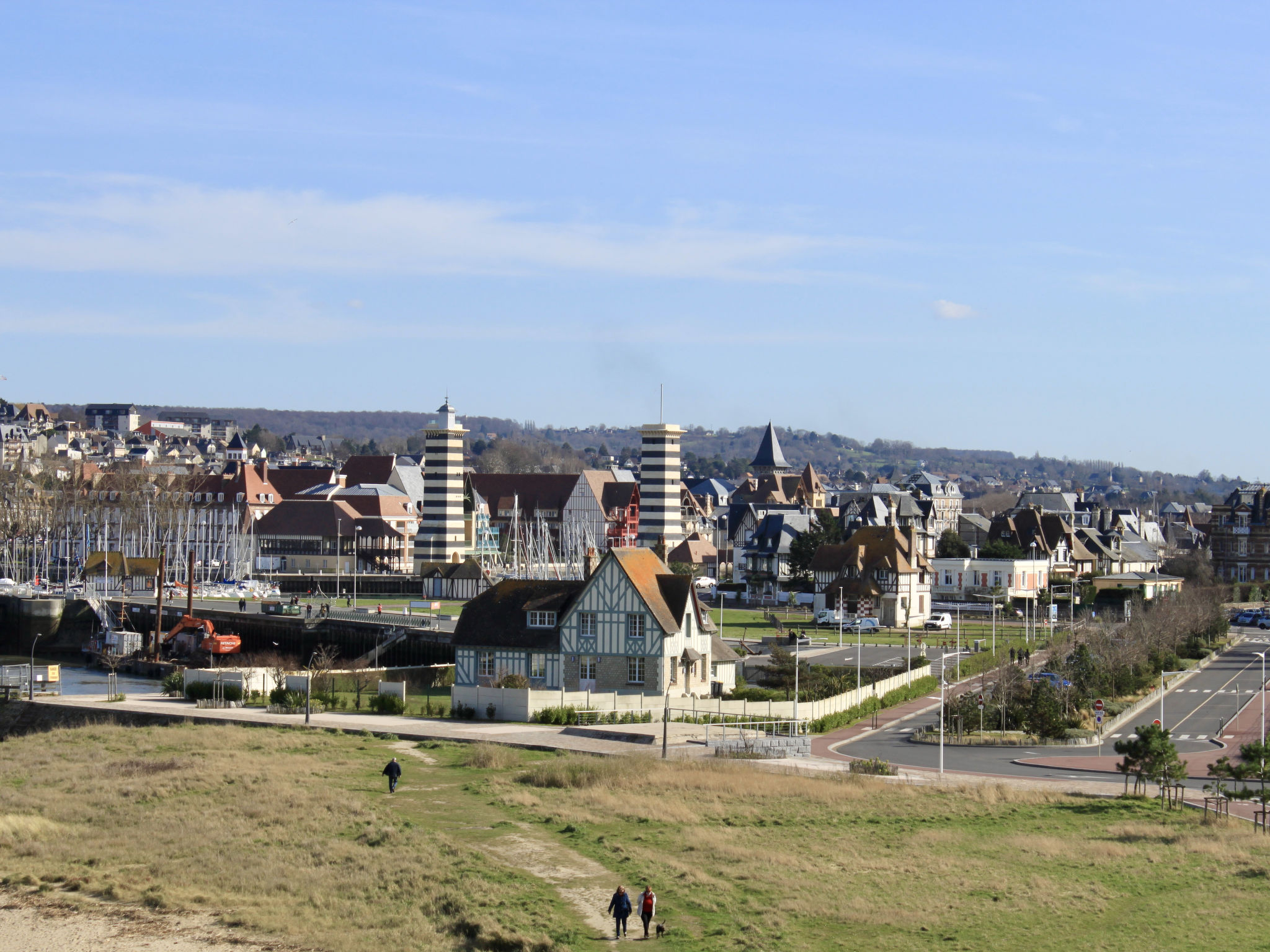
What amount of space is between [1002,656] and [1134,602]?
31.7 metres

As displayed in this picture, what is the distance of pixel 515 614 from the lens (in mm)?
56594

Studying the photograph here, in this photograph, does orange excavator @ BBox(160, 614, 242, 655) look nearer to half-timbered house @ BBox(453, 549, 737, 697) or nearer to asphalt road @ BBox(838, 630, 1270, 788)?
half-timbered house @ BBox(453, 549, 737, 697)

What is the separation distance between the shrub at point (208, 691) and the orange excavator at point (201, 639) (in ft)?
81.0

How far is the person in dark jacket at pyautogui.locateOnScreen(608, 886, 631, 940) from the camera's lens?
26.1 m

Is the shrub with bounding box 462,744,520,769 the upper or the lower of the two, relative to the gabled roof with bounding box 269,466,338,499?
lower

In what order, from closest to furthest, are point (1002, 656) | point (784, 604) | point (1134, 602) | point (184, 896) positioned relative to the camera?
point (184, 896) < point (1002, 656) < point (1134, 602) < point (784, 604)

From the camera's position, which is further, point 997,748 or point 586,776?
point 997,748

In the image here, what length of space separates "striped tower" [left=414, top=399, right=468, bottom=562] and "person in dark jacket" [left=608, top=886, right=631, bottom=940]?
302ft

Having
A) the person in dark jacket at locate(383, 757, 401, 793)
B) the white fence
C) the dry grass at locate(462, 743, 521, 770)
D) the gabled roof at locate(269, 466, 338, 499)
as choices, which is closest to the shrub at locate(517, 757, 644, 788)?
the dry grass at locate(462, 743, 521, 770)

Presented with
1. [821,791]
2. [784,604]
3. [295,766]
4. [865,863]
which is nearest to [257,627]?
[784,604]

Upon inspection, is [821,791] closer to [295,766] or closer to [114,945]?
[295,766]

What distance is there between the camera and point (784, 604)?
360 ft

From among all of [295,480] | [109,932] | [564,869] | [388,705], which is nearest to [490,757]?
[564,869]

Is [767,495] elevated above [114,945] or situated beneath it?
elevated above
